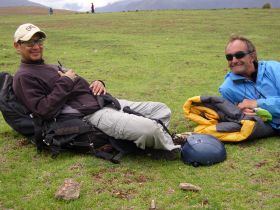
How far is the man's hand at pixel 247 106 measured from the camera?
809cm

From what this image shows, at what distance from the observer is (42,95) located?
722 cm

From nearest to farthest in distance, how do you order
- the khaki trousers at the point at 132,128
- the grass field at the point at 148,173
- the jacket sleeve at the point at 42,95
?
the grass field at the point at 148,173
the khaki trousers at the point at 132,128
the jacket sleeve at the point at 42,95

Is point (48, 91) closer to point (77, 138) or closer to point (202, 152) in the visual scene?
point (77, 138)

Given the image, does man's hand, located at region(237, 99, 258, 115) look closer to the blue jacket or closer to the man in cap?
the blue jacket

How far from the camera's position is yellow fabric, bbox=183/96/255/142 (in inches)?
310

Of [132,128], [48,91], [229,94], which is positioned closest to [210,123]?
[229,94]

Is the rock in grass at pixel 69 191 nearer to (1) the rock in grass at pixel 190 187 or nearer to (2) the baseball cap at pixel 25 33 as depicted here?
(1) the rock in grass at pixel 190 187

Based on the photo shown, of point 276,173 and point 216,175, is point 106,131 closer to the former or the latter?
point 216,175

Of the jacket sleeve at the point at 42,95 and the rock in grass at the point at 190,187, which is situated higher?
the jacket sleeve at the point at 42,95

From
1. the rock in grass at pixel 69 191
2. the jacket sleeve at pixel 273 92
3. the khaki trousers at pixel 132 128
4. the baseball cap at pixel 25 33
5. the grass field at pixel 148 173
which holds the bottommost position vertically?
the grass field at pixel 148 173

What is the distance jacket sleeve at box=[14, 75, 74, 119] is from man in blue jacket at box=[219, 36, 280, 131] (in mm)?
3124

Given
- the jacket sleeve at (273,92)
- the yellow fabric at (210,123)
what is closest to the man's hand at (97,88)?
the yellow fabric at (210,123)

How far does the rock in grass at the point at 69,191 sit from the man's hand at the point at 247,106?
3.65 m

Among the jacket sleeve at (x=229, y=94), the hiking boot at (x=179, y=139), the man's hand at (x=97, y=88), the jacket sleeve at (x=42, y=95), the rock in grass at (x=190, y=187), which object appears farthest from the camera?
the jacket sleeve at (x=229, y=94)
